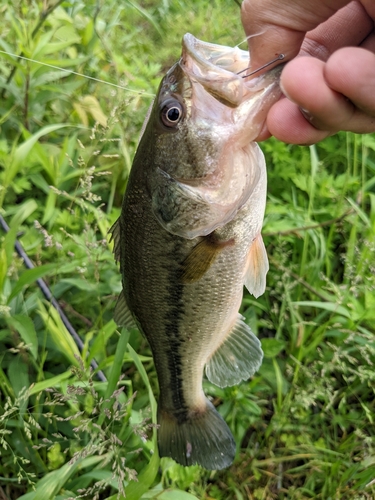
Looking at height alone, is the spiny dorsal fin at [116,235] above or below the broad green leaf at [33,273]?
above

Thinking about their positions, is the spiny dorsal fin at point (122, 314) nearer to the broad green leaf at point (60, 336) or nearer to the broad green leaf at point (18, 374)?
the broad green leaf at point (60, 336)

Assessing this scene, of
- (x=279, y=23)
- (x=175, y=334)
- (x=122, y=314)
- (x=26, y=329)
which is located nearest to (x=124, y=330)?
(x=122, y=314)

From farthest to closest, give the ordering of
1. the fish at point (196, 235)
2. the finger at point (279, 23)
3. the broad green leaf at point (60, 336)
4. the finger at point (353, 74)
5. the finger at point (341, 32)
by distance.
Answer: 1. the broad green leaf at point (60, 336)
2. the finger at point (341, 32)
3. the fish at point (196, 235)
4. the finger at point (279, 23)
5. the finger at point (353, 74)

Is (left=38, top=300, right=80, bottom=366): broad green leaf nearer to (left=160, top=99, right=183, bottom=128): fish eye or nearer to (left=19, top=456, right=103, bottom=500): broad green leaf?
(left=19, top=456, right=103, bottom=500): broad green leaf

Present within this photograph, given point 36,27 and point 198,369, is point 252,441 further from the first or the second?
point 36,27

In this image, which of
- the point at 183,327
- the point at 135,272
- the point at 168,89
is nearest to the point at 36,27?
the point at 168,89

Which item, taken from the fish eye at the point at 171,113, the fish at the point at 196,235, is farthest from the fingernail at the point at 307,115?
the fish eye at the point at 171,113

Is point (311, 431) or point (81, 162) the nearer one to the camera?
point (81, 162)
